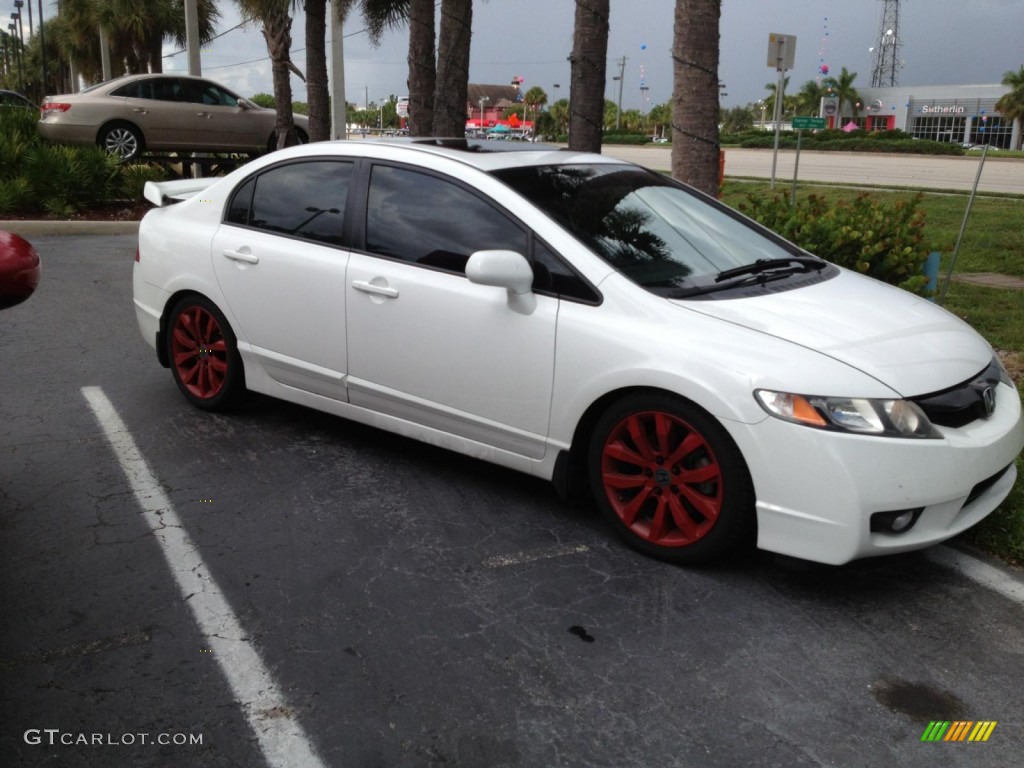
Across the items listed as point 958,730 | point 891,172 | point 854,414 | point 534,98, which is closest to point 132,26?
point 891,172

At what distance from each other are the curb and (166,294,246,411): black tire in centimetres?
784

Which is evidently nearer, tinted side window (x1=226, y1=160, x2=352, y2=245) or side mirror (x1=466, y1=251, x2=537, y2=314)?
side mirror (x1=466, y1=251, x2=537, y2=314)

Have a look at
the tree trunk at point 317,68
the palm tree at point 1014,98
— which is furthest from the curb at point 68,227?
the palm tree at point 1014,98

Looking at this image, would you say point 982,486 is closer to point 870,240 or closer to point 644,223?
point 644,223

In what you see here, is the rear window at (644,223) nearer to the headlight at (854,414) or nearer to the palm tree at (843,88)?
the headlight at (854,414)

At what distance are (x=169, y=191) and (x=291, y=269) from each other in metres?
1.83

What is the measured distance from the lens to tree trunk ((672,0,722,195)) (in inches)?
313

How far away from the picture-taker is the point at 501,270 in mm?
3906

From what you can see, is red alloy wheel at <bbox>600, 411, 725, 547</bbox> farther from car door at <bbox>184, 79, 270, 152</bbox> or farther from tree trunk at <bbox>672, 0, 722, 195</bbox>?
car door at <bbox>184, 79, 270, 152</bbox>

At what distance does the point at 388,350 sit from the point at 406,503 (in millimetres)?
693

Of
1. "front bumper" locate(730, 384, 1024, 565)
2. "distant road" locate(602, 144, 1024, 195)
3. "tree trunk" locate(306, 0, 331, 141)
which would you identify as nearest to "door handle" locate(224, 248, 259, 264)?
"front bumper" locate(730, 384, 1024, 565)

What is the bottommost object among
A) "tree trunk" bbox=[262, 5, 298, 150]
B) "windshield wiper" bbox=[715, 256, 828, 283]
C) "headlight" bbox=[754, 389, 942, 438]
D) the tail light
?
"headlight" bbox=[754, 389, 942, 438]

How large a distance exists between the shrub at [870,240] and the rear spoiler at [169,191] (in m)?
4.10

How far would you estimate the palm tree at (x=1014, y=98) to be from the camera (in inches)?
2872
